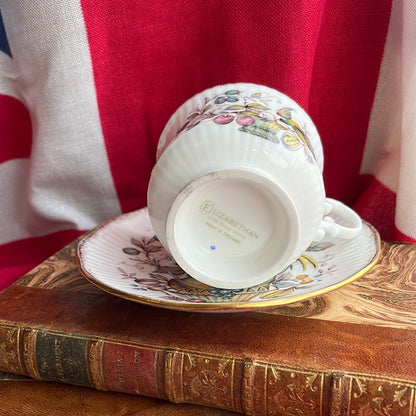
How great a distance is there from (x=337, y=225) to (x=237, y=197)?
0.13 meters

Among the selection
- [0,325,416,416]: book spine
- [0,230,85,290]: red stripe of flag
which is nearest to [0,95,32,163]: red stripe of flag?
[0,230,85,290]: red stripe of flag

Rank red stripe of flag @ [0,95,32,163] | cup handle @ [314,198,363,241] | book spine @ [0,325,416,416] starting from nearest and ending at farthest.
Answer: book spine @ [0,325,416,416] < cup handle @ [314,198,363,241] < red stripe of flag @ [0,95,32,163]

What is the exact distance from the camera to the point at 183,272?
61cm

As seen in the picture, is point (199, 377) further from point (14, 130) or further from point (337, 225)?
point (14, 130)

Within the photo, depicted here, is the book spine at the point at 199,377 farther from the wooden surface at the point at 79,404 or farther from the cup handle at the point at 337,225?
the cup handle at the point at 337,225

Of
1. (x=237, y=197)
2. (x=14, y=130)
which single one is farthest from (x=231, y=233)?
(x=14, y=130)

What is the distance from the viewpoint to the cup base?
522 mm

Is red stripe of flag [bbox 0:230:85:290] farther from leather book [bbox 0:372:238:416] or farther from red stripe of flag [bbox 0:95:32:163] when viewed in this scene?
leather book [bbox 0:372:238:416]

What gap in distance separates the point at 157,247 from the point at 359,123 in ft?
1.19

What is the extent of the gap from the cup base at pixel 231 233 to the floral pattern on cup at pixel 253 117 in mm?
51

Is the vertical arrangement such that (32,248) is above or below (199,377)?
below

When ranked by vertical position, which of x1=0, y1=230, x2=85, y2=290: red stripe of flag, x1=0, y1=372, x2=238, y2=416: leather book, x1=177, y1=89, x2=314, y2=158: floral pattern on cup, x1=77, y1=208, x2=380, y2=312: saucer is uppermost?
x1=177, y1=89, x2=314, y2=158: floral pattern on cup

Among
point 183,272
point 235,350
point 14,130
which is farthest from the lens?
point 14,130

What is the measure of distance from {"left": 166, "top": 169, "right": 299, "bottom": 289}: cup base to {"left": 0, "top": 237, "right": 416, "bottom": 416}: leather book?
0.17ft
